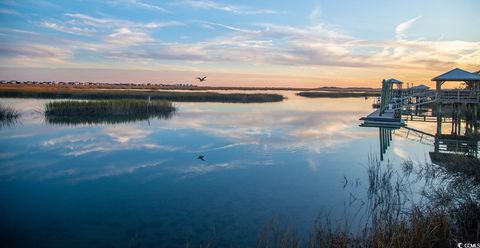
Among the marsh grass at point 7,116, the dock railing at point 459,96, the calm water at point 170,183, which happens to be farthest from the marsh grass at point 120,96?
the dock railing at point 459,96

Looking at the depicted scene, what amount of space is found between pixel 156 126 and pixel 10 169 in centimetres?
→ 1041

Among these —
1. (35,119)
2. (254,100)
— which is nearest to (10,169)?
(35,119)

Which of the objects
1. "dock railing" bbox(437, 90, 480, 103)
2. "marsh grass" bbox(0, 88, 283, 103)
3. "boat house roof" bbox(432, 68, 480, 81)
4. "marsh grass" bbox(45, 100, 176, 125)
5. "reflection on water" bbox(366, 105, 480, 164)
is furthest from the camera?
"marsh grass" bbox(0, 88, 283, 103)

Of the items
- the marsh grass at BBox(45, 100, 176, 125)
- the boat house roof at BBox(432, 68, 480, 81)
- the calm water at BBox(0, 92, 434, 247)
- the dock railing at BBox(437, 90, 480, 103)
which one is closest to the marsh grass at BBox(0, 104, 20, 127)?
the marsh grass at BBox(45, 100, 176, 125)

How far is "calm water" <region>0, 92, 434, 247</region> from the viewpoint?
241 inches

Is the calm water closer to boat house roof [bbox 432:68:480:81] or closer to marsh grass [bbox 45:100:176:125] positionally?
marsh grass [bbox 45:100:176:125]

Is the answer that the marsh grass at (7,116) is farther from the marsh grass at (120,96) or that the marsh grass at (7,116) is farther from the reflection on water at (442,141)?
the reflection on water at (442,141)

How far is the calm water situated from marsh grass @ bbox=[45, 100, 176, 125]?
179 inches

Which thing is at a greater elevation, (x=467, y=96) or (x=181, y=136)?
(x=467, y=96)

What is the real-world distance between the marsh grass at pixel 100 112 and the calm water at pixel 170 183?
455 cm

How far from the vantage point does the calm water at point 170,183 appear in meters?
6.12

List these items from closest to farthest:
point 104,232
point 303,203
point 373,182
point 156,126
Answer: point 104,232
point 303,203
point 373,182
point 156,126

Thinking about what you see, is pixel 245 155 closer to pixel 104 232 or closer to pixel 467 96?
pixel 104 232

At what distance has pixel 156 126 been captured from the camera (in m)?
20.7
